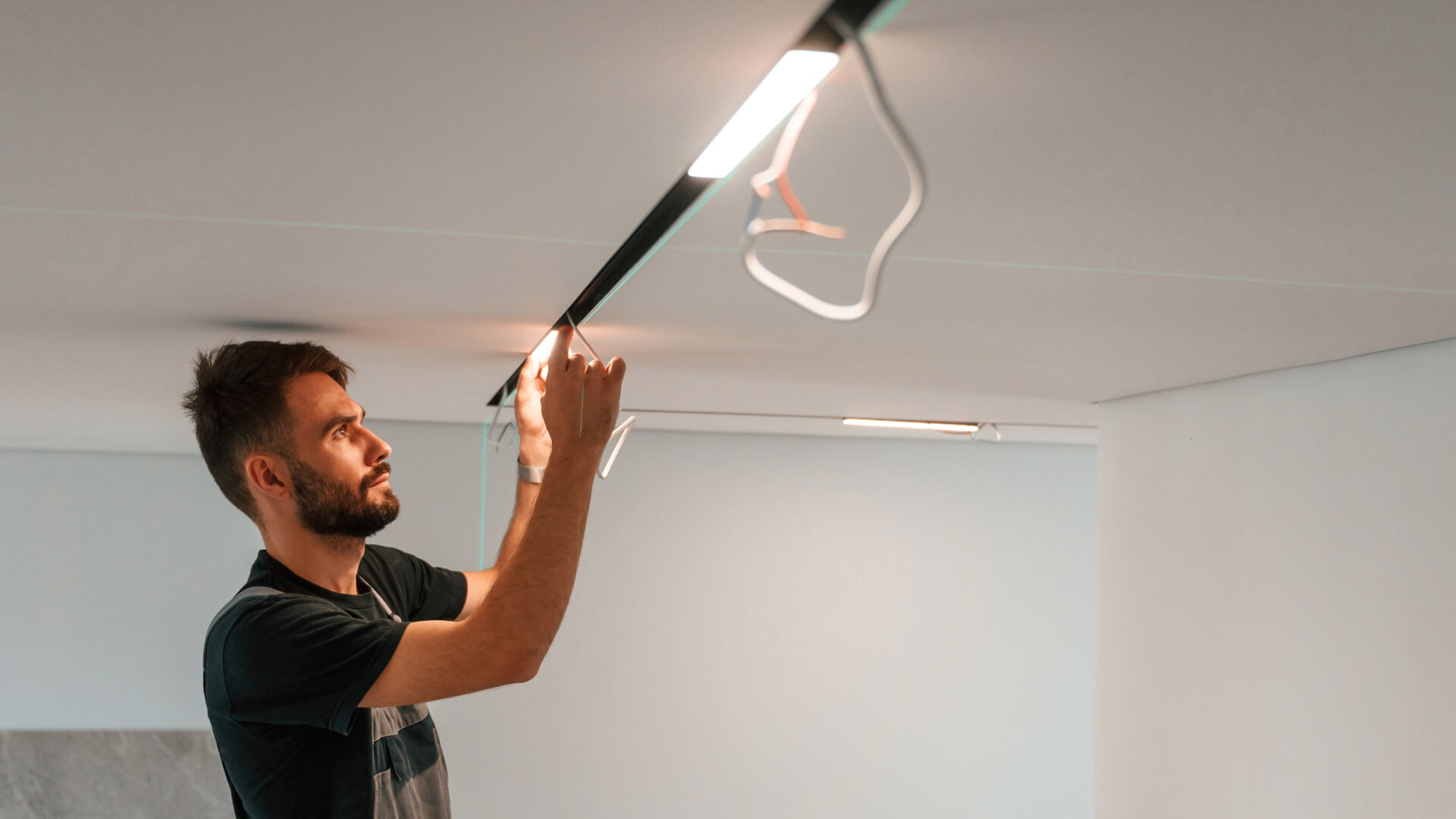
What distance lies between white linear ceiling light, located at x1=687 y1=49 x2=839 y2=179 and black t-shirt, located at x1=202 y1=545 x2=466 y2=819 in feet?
2.23

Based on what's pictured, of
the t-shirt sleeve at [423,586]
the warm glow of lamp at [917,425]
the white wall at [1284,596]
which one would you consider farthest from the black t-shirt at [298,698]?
the warm glow of lamp at [917,425]

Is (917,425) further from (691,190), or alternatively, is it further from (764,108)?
(764,108)

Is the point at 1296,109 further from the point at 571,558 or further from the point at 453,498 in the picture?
the point at 453,498

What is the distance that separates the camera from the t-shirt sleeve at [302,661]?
1293 mm

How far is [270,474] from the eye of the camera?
1.59 m

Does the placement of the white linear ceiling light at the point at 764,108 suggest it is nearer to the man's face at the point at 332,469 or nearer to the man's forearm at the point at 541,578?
the man's forearm at the point at 541,578

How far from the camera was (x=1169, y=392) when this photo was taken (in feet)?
8.71

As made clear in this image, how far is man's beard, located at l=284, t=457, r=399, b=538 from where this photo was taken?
5.17ft

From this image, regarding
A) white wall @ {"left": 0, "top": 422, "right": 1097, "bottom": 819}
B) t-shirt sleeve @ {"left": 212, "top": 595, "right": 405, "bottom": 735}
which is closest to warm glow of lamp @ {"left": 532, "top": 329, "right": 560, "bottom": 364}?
t-shirt sleeve @ {"left": 212, "top": 595, "right": 405, "bottom": 735}

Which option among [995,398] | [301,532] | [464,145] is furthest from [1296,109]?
[995,398]

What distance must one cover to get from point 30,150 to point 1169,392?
2.36 meters

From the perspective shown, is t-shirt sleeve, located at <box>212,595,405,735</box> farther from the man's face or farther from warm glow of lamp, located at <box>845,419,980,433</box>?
warm glow of lamp, located at <box>845,419,980,433</box>

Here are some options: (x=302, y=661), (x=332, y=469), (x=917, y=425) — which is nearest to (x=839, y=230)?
(x=302, y=661)

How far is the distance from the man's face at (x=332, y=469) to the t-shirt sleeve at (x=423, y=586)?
1.31ft
